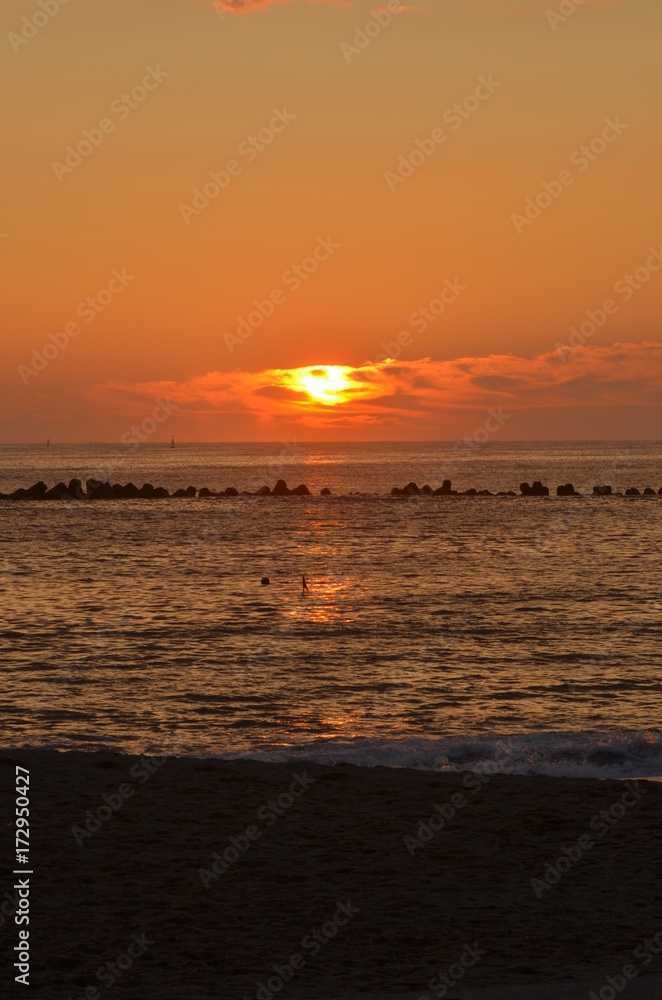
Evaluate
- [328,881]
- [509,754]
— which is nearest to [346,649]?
[509,754]

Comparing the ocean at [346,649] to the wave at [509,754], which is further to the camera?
the ocean at [346,649]

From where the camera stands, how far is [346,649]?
25.3 meters

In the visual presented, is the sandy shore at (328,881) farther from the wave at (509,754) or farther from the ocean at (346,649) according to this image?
the ocean at (346,649)

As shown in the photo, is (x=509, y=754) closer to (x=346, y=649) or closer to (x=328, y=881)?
(x=328, y=881)

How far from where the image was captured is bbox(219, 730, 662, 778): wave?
1480 centimetres

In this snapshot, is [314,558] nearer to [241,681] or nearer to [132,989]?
[241,681]

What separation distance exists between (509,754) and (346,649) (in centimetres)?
1019

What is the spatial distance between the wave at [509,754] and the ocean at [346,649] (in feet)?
0.14

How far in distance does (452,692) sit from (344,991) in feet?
41.5

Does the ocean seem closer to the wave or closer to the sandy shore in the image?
the wave

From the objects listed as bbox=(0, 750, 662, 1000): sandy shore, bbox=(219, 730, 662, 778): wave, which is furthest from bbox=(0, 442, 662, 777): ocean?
bbox=(0, 750, 662, 1000): sandy shore

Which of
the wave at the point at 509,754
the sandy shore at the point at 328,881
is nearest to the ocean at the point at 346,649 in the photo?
→ the wave at the point at 509,754

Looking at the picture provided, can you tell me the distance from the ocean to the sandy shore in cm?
235

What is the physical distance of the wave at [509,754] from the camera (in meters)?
14.8
